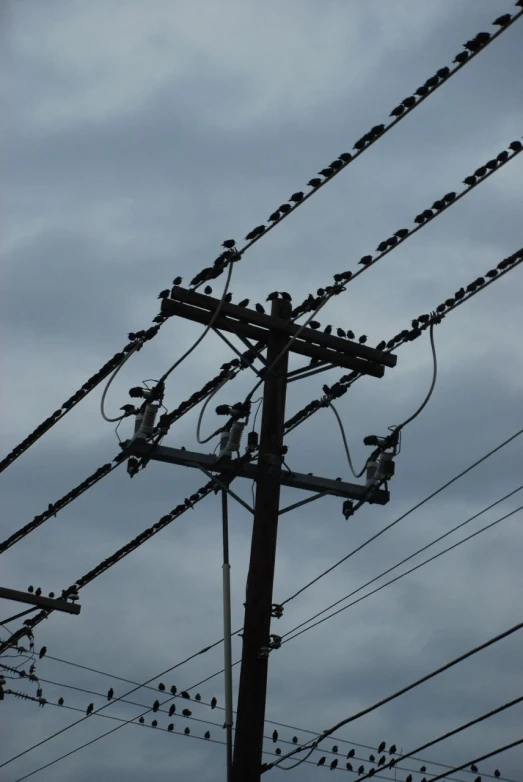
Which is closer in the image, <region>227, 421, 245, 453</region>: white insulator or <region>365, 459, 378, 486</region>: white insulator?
<region>227, 421, 245, 453</region>: white insulator

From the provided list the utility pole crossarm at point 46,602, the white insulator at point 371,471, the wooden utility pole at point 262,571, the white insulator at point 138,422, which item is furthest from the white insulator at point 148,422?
the utility pole crossarm at point 46,602

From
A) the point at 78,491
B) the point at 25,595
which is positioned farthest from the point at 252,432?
the point at 25,595

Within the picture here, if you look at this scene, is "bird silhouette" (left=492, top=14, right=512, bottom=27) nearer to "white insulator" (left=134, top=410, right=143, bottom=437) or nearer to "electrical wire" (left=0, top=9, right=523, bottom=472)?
"electrical wire" (left=0, top=9, right=523, bottom=472)

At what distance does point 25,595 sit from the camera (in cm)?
2155

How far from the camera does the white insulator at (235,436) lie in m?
13.1

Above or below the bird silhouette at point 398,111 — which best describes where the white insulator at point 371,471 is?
below

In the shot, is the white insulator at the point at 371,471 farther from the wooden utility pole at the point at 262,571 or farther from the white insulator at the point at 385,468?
the wooden utility pole at the point at 262,571

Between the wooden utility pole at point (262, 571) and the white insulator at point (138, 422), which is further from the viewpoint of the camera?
the white insulator at point (138, 422)

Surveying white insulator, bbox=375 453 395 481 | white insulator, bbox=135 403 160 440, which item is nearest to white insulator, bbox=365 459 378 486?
white insulator, bbox=375 453 395 481

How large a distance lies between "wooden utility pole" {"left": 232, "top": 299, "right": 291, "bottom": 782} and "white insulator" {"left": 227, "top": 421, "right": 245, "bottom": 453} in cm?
24

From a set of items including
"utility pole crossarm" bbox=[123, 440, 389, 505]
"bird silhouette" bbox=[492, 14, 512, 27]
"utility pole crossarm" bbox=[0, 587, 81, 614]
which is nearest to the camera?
"bird silhouette" bbox=[492, 14, 512, 27]

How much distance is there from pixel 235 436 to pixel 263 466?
416 mm

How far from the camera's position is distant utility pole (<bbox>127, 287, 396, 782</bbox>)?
12164 mm

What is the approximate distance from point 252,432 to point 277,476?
55cm
